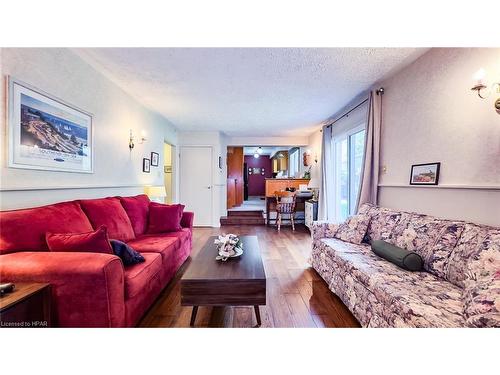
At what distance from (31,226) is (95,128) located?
1.49 metres

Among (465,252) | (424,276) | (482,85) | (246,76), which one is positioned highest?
(246,76)

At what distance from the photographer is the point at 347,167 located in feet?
14.7

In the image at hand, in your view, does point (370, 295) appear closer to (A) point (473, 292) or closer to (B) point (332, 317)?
(B) point (332, 317)

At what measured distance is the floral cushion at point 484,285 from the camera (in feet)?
3.59

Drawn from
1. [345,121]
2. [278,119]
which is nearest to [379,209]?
[345,121]

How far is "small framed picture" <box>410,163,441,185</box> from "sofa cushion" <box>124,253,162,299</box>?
2750mm

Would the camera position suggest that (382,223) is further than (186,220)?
No

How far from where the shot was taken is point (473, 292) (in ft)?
4.00

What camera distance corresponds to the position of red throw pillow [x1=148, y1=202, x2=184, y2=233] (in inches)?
124

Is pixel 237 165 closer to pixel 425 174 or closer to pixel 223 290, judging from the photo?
pixel 425 174

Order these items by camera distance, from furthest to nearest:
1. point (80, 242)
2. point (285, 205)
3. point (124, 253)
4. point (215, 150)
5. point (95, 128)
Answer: point (215, 150) → point (285, 205) → point (95, 128) → point (124, 253) → point (80, 242)

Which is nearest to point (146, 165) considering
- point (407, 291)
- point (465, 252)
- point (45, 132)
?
point (45, 132)

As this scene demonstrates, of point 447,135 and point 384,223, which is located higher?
point 447,135
